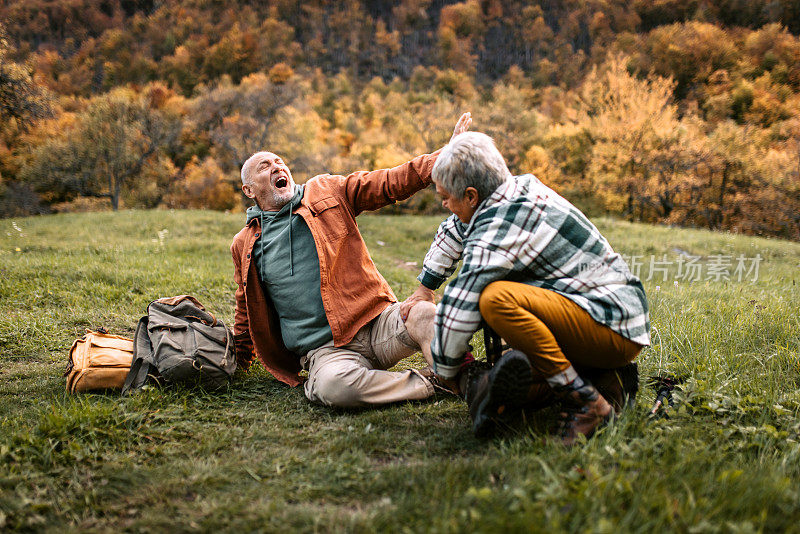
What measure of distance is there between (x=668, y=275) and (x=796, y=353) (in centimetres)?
558

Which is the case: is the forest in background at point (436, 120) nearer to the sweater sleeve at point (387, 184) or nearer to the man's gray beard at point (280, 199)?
the man's gray beard at point (280, 199)

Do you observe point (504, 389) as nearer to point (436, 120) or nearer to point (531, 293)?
point (531, 293)

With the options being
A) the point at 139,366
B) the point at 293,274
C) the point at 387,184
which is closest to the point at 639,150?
the point at 387,184

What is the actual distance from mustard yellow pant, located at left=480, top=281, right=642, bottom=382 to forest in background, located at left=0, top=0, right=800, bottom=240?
47.2 ft

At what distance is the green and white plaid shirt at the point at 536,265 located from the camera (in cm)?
252

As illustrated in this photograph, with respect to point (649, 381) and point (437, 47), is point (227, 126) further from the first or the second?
point (437, 47)

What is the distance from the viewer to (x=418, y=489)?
2.23m

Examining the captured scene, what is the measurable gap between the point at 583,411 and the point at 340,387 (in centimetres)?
147

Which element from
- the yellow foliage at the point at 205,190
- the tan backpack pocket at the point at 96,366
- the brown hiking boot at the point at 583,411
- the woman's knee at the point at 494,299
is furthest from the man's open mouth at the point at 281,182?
the yellow foliage at the point at 205,190

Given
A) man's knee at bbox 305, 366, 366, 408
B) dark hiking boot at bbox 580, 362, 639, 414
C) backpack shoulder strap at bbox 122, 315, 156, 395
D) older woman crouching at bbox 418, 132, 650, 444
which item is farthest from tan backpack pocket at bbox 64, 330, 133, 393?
dark hiking boot at bbox 580, 362, 639, 414

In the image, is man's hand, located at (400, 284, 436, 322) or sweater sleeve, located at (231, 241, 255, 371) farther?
sweater sleeve, located at (231, 241, 255, 371)

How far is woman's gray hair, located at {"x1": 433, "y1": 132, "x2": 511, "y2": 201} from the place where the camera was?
8.48ft

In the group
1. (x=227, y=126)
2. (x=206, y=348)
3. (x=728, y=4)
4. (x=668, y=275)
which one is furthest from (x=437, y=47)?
(x=206, y=348)

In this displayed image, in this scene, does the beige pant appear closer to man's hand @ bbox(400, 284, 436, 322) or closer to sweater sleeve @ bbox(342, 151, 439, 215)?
man's hand @ bbox(400, 284, 436, 322)
